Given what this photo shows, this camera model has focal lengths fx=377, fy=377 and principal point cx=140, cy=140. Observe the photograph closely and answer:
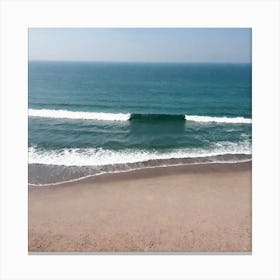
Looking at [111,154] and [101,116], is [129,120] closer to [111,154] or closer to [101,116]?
[101,116]

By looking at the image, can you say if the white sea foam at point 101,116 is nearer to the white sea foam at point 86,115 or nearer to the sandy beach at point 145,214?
the white sea foam at point 86,115

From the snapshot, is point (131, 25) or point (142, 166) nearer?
point (131, 25)

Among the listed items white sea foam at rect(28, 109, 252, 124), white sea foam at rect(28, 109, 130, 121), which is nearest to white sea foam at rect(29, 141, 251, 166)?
white sea foam at rect(28, 109, 252, 124)

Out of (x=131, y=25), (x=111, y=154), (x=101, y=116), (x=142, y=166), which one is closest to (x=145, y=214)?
(x=142, y=166)

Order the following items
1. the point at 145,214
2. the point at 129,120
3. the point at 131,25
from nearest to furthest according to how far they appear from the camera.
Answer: the point at 131,25
the point at 145,214
the point at 129,120

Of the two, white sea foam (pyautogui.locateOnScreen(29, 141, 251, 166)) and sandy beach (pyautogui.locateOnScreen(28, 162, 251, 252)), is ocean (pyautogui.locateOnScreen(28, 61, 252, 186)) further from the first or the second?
sandy beach (pyautogui.locateOnScreen(28, 162, 251, 252))
